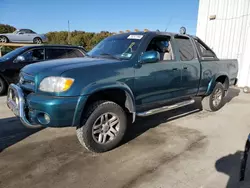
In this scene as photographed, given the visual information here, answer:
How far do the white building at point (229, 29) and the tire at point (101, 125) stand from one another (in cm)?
773

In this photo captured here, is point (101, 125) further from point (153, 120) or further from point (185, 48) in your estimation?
point (185, 48)

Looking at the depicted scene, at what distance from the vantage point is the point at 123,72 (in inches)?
133

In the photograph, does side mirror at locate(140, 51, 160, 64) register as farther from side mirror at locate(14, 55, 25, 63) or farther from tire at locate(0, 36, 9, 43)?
tire at locate(0, 36, 9, 43)

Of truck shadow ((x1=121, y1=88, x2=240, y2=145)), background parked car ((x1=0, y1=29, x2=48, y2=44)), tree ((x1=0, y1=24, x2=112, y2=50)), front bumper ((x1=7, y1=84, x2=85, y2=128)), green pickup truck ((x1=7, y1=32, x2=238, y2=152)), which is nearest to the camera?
front bumper ((x1=7, y1=84, x2=85, y2=128))

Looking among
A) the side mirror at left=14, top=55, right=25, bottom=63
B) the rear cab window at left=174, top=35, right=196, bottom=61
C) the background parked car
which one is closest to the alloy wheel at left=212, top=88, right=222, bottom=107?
the rear cab window at left=174, top=35, right=196, bottom=61

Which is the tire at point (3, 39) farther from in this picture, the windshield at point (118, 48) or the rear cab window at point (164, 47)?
the rear cab window at point (164, 47)

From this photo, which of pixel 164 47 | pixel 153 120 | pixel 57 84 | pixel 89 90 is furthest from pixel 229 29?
pixel 57 84

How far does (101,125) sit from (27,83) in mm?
1284

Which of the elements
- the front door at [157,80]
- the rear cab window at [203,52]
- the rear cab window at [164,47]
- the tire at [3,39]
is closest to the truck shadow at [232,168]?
the front door at [157,80]

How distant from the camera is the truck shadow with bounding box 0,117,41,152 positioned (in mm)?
3701

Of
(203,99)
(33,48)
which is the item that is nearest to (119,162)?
(203,99)

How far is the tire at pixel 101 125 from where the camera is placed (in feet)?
10.2

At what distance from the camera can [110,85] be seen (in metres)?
3.16

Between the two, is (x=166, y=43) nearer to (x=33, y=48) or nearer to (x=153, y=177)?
Answer: (x=153, y=177)
